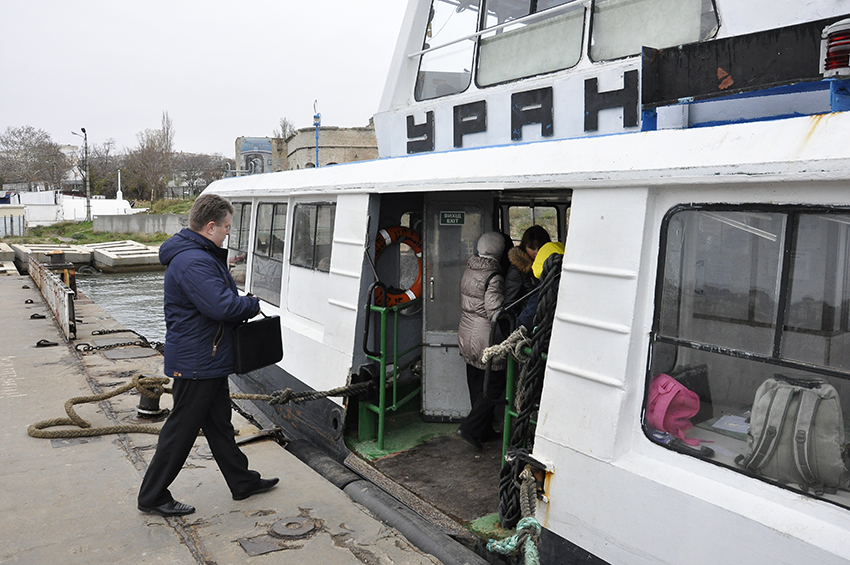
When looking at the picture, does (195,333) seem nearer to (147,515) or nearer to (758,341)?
(147,515)

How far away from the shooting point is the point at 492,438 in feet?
17.3

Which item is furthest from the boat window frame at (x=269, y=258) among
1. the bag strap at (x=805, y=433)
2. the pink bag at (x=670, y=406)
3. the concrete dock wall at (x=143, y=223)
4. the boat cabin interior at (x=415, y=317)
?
the concrete dock wall at (x=143, y=223)

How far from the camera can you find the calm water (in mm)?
16125

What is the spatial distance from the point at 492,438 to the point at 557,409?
2340 millimetres

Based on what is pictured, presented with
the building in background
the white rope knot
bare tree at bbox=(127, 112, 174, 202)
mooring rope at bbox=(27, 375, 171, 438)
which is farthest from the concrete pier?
bare tree at bbox=(127, 112, 174, 202)

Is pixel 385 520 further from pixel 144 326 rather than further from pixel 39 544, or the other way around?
pixel 144 326

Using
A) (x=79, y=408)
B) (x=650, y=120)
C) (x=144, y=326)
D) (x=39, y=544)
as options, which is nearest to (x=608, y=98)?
(x=650, y=120)

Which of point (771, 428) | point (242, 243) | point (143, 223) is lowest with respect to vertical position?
point (143, 223)

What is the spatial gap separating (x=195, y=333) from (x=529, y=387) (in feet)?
5.79

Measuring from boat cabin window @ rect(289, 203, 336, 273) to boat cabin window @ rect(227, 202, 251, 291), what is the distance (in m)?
1.44

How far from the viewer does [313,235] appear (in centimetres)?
568

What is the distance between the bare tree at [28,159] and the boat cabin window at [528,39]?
2923 inches

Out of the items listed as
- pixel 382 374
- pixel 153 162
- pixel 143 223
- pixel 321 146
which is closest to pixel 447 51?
pixel 382 374

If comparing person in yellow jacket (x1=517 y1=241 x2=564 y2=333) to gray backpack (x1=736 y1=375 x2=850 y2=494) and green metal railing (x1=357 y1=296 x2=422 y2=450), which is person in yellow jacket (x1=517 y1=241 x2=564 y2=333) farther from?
gray backpack (x1=736 y1=375 x2=850 y2=494)
